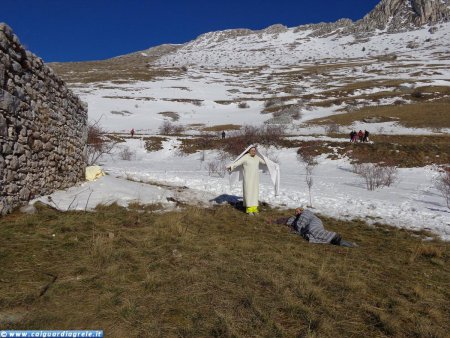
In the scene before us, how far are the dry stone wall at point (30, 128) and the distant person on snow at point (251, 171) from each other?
4217 millimetres

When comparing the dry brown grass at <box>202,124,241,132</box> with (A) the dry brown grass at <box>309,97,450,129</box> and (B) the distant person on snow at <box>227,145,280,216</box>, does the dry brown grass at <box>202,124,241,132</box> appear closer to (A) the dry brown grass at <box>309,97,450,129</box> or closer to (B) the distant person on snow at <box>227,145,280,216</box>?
(A) the dry brown grass at <box>309,97,450,129</box>

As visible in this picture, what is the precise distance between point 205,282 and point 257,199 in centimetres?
520

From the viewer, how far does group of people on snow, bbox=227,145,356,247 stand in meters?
6.87

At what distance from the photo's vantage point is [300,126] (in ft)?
125

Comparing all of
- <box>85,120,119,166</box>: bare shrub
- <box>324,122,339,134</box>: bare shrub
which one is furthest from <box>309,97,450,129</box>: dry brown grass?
<box>85,120,119,166</box>: bare shrub

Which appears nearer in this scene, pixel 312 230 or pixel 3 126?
pixel 3 126

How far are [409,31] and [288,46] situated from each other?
4869 cm

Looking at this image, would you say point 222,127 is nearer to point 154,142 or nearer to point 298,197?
point 154,142

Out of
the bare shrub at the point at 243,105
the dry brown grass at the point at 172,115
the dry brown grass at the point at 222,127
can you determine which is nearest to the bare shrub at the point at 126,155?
the dry brown grass at the point at 222,127

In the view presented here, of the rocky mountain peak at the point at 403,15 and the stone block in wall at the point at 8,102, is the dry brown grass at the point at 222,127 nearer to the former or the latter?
the stone block in wall at the point at 8,102

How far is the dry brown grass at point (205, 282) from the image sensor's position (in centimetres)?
340

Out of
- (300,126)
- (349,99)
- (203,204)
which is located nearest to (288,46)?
(349,99)

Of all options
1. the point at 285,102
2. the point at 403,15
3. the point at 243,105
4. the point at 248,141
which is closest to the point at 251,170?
the point at 248,141

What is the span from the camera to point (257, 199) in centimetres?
935
